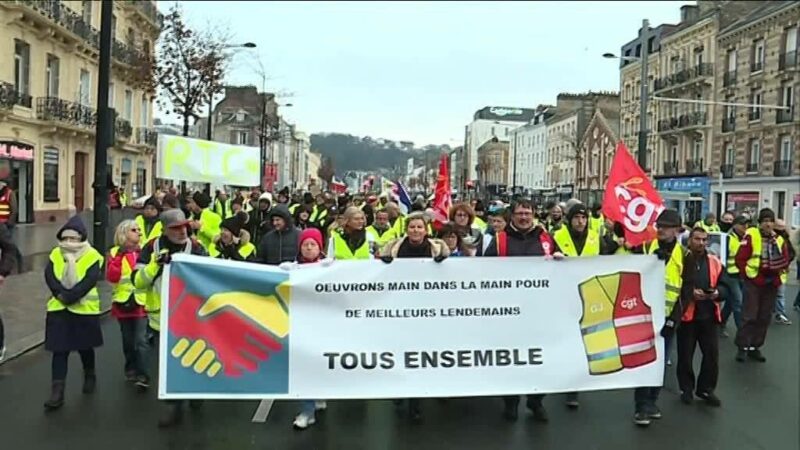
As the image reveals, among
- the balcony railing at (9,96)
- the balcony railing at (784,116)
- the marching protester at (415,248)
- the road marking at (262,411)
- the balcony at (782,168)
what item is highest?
the balcony railing at (784,116)

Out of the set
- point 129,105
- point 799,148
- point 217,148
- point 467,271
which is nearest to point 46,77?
point 129,105

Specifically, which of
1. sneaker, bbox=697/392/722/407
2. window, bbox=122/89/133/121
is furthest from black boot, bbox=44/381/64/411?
window, bbox=122/89/133/121

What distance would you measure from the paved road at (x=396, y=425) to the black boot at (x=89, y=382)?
10 centimetres

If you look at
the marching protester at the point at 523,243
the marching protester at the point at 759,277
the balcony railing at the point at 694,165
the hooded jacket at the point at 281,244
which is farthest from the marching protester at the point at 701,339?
the balcony railing at the point at 694,165

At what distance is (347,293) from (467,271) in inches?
38.2

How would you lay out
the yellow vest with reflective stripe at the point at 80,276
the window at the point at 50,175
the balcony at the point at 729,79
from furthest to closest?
1. the balcony at the point at 729,79
2. the window at the point at 50,175
3. the yellow vest with reflective stripe at the point at 80,276

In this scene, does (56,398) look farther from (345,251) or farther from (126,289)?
(345,251)

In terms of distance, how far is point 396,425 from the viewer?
6.21 m

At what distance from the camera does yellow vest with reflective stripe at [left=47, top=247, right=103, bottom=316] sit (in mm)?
6570

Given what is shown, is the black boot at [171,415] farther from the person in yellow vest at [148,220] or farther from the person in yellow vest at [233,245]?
the person in yellow vest at [148,220]

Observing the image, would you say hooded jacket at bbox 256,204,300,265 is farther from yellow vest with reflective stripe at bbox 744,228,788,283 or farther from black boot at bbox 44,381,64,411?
yellow vest with reflective stripe at bbox 744,228,788,283

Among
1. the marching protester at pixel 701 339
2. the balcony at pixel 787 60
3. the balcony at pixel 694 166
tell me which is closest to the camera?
the marching protester at pixel 701 339

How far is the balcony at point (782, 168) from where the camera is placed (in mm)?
41647

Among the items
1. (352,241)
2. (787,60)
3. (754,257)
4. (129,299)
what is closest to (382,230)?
(352,241)
